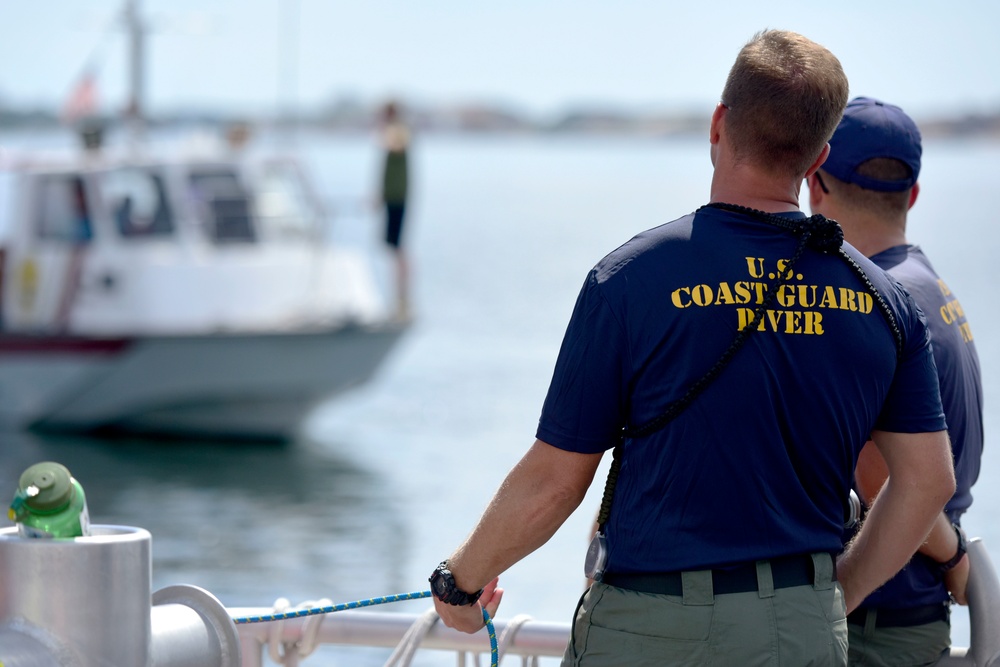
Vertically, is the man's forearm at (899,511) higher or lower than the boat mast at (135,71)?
lower

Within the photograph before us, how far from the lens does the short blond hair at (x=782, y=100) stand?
90.1 inches

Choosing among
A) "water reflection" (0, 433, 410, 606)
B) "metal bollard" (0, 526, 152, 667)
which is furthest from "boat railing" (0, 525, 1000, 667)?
"water reflection" (0, 433, 410, 606)

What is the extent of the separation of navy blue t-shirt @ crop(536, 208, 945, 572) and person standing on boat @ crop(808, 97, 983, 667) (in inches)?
22.7

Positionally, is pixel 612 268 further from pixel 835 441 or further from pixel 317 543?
pixel 317 543

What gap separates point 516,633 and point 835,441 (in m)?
1.06

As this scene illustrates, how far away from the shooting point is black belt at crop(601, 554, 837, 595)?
90.0 inches

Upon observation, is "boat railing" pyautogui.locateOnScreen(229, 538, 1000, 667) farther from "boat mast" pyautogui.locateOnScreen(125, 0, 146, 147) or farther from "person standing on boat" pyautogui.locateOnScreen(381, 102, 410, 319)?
"boat mast" pyautogui.locateOnScreen(125, 0, 146, 147)

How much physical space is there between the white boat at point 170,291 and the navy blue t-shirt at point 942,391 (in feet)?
37.6

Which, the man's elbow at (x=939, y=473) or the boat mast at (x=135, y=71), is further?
the boat mast at (x=135, y=71)

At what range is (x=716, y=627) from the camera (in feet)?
7.45

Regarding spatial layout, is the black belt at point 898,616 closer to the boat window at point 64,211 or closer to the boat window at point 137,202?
the boat window at point 137,202

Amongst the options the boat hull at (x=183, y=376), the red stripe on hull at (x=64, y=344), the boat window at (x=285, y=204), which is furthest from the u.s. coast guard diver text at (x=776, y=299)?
the boat window at (x=285, y=204)

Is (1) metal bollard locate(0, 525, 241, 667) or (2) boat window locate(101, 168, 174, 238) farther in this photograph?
(2) boat window locate(101, 168, 174, 238)

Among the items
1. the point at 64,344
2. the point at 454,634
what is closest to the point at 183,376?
the point at 64,344
